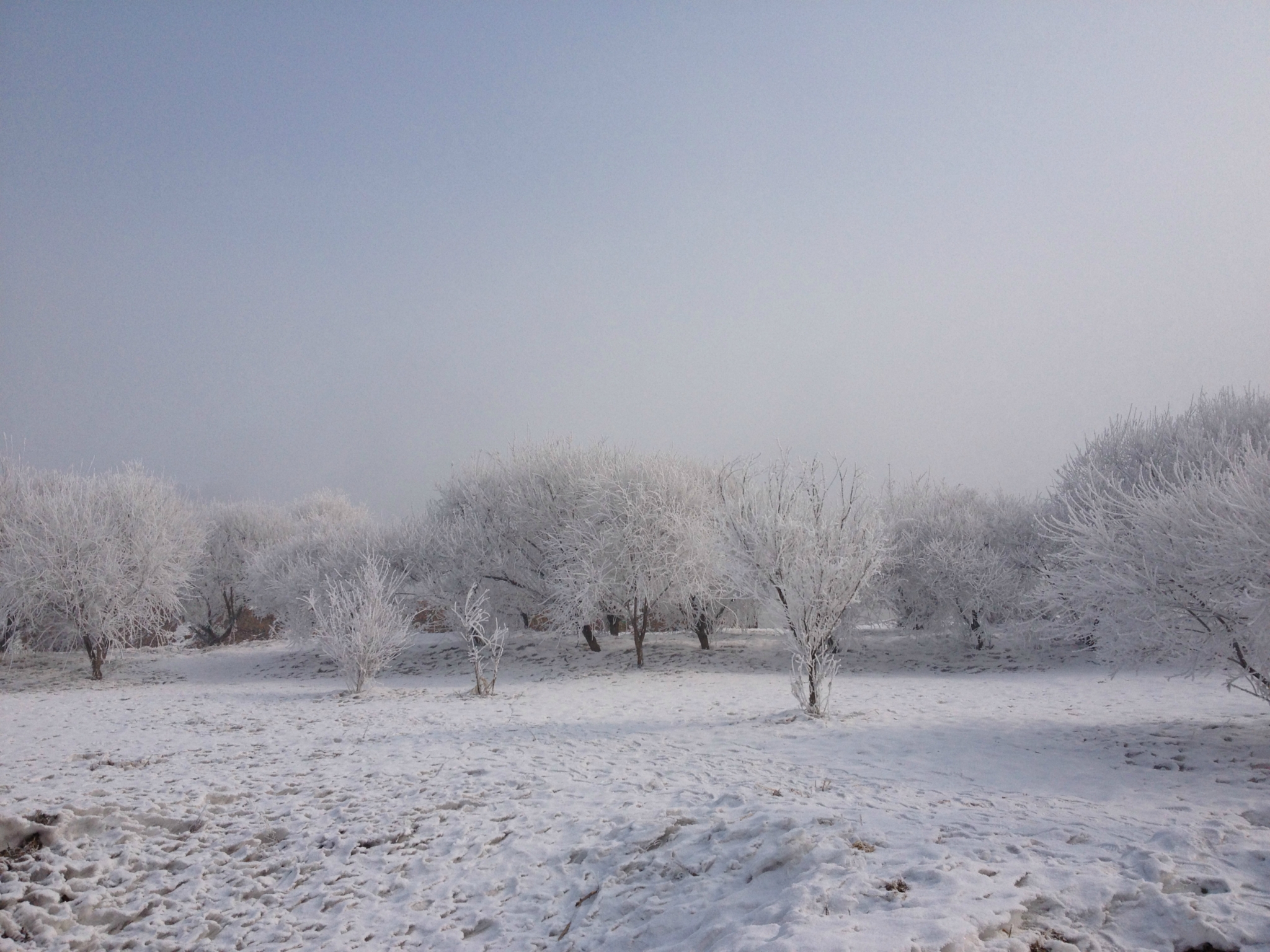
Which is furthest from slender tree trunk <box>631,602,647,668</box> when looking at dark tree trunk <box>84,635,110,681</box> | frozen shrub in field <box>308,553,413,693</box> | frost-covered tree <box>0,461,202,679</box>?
→ dark tree trunk <box>84,635,110,681</box>

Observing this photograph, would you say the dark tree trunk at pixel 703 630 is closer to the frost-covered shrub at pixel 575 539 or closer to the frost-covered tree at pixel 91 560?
the frost-covered shrub at pixel 575 539

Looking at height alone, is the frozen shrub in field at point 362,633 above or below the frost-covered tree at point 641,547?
below

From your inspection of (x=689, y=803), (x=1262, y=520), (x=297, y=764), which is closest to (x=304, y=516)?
(x=297, y=764)

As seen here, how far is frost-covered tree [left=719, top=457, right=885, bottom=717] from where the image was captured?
12.0 m

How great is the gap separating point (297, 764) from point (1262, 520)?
1341 centimetres

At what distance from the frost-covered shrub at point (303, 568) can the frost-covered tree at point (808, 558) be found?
19432 millimetres

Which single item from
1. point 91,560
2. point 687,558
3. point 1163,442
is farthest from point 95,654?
point 1163,442

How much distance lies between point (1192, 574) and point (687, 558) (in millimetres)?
14620

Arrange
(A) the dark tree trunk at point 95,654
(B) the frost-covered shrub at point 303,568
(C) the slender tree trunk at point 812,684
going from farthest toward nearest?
(B) the frost-covered shrub at point 303,568, (A) the dark tree trunk at point 95,654, (C) the slender tree trunk at point 812,684

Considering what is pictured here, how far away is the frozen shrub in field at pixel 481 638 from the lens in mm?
16719

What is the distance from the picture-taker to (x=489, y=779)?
8102mm

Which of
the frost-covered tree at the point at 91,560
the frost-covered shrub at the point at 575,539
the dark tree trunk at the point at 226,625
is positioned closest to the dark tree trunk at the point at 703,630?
the frost-covered shrub at the point at 575,539

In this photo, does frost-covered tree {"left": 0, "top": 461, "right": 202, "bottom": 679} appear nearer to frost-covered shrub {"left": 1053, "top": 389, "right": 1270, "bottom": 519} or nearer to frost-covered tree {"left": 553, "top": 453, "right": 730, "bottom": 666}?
frost-covered tree {"left": 553, "top": 453, "right": 730, "bottom": 666}

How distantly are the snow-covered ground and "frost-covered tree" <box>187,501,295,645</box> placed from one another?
2833 cm
